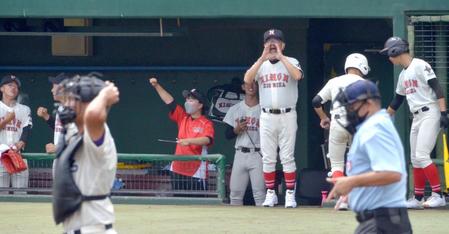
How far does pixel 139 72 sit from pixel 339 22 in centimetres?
284

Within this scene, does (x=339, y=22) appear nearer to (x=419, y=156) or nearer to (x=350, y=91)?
(x=419, y=156)

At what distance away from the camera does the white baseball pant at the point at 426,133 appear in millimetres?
11183

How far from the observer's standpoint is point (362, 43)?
14742 millimetres

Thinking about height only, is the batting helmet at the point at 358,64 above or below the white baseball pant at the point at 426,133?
above

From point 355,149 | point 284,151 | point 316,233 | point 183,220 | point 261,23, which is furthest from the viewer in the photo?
point 261,23

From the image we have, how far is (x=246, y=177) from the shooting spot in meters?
12.5

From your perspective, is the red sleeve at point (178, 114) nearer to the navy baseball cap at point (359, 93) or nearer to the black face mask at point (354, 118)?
the black face mask at point (354, 118)

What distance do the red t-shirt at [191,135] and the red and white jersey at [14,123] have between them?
1766 mm

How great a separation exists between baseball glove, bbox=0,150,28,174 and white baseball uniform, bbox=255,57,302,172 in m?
2.81

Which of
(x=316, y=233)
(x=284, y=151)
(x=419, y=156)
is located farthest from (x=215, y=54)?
(x=316, y=233)

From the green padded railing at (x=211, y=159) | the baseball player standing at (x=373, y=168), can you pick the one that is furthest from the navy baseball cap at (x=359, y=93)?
the green padded railing at (x=211, y=159)

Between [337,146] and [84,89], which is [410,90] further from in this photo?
[84,89]

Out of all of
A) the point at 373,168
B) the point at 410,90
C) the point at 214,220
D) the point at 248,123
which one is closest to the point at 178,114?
the point at 248,123

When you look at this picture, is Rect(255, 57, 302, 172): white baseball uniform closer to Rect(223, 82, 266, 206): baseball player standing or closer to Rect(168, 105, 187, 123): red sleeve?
Rect(223, 82, 266, 206): baseball player standing
